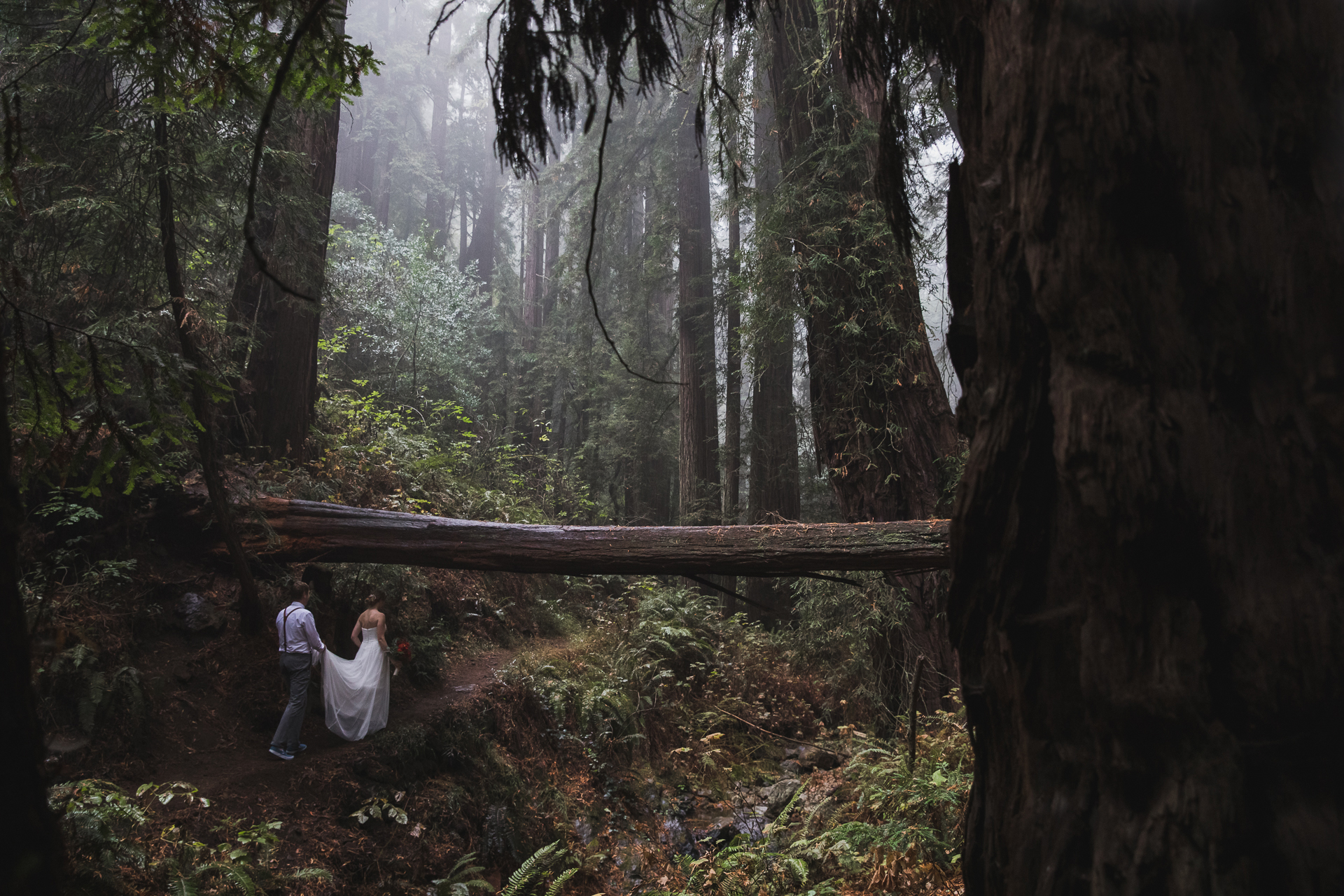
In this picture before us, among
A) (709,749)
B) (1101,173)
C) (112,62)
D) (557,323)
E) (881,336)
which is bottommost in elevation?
(709,749)

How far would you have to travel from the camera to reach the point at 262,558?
776 centimetres

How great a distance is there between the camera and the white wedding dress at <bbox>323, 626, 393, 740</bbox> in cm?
721

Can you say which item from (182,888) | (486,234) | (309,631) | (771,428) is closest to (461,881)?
(182,888)

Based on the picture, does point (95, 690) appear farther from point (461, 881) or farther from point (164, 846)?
point (461, 881)

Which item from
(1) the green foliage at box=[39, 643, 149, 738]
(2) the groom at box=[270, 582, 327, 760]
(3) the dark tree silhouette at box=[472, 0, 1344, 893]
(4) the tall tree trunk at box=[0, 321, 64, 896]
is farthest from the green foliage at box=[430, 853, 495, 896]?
(4) the tall tree trunk at box=[0, 321, 64, 896]

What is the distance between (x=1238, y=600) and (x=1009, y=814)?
0.81 m

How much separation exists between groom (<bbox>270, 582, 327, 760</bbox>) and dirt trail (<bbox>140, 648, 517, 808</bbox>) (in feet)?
0.47

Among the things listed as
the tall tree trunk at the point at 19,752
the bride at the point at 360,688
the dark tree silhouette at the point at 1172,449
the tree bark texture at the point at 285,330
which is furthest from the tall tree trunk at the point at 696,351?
the tall tree trunk at the point at 19,752

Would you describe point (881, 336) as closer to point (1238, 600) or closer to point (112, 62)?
point (1238, 600)

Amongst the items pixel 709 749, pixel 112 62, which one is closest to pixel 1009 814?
pixel 709 749

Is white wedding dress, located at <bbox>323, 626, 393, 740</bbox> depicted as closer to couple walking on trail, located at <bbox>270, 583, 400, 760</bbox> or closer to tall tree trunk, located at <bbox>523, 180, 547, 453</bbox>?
couple walking on trail, located at <bbox>270, 583, 400, 760</bbox>

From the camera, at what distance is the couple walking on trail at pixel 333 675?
6.79 meters

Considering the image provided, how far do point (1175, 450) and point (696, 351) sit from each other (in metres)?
15.1

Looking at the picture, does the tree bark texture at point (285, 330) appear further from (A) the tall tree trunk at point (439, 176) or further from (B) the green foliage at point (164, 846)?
(A) the tall tree trunk at point (439, 176)
